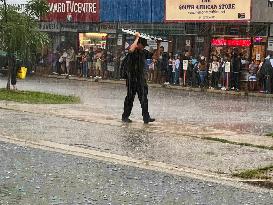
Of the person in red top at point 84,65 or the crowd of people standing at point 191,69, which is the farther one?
the person in red top at point 84,65

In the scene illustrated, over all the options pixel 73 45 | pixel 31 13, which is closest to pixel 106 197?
pixel 31 13

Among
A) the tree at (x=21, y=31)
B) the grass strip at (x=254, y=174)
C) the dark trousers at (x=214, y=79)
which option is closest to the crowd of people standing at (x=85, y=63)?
the dark trousers at (x=214, y=79)

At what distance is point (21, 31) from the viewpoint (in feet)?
64.8

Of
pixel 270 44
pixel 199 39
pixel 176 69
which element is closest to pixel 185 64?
pixel 176 69

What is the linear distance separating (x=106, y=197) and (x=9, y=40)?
45.6 feet

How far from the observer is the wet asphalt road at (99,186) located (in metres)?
6.70

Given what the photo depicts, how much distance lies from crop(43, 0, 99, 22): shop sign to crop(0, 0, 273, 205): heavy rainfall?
3.4 inches

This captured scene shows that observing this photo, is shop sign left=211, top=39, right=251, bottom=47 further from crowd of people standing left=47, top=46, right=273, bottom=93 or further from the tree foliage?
the tree foliage

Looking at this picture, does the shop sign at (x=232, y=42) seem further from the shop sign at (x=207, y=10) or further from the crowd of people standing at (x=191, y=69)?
the shop sign at (x=207, y=10)

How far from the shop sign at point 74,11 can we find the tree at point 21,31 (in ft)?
42.2

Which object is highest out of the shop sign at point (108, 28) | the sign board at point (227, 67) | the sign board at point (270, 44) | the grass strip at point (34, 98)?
the shop sign at point (108, 28)

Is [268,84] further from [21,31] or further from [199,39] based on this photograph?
[21,31]

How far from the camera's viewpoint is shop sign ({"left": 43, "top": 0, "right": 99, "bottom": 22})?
34.0 m

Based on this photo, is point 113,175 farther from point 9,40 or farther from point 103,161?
point 9,40
